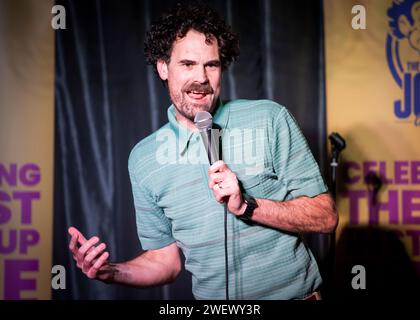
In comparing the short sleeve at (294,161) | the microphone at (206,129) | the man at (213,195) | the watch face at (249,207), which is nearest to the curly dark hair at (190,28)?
the man at (213,195)

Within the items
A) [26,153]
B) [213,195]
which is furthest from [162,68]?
[26,153]

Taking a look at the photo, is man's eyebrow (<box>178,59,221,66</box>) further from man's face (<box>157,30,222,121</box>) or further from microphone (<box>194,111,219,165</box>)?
microphone (<box>194,111,219,165</box>)

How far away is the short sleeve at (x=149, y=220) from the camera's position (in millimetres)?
1642

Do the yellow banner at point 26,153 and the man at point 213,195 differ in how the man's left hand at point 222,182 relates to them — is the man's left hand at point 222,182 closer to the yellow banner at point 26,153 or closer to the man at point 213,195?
the man at point 213,195

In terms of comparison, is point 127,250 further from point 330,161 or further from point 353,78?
point 353,78

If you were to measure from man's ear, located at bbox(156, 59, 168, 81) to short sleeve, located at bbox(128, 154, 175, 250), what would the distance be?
14.1 inches

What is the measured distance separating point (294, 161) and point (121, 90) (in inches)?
37.7

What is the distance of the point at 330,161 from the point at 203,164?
779 millimetres
